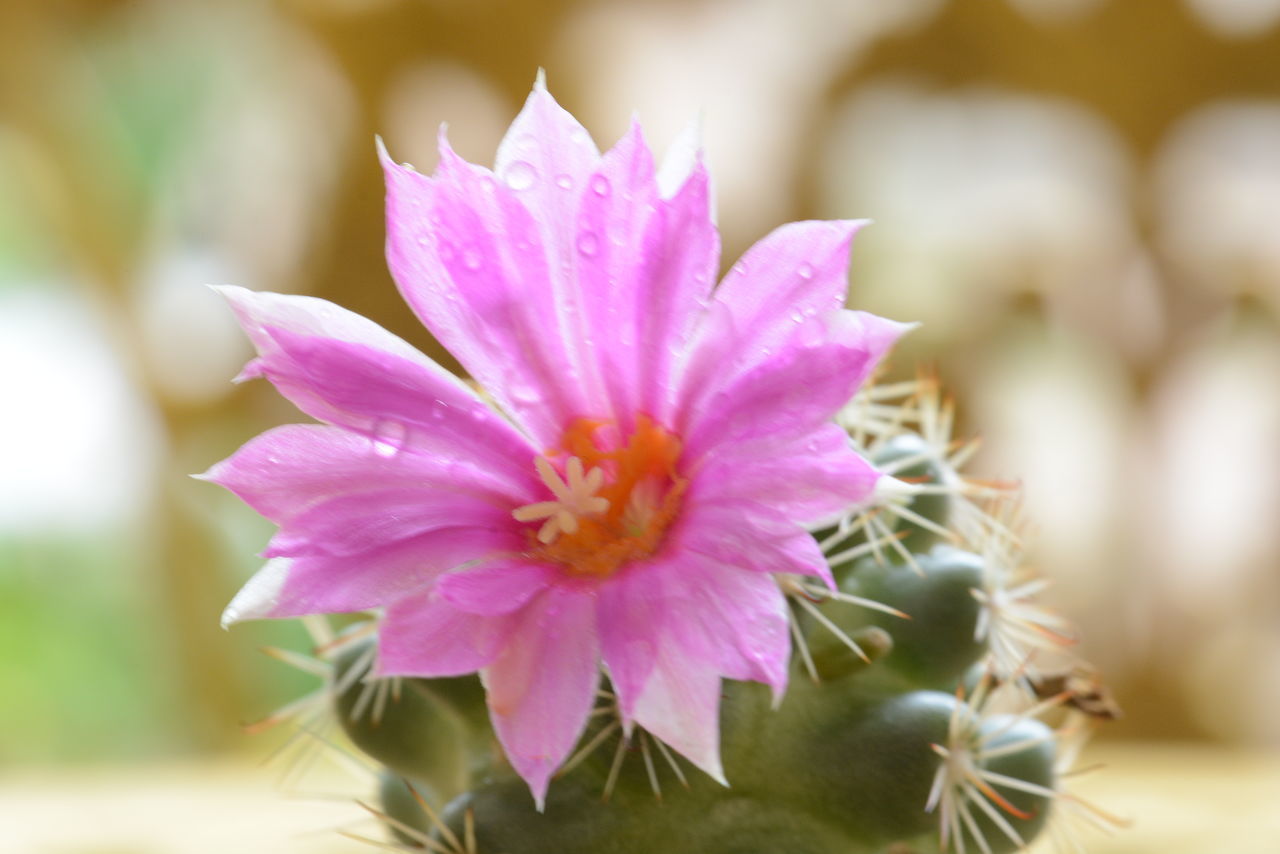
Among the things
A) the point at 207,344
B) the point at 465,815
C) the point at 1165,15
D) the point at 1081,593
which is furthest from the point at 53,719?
the point at 1165,15

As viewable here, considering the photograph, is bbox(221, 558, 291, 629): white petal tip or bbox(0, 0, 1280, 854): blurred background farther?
bbox(0, 0, 1280, 854): blurred background

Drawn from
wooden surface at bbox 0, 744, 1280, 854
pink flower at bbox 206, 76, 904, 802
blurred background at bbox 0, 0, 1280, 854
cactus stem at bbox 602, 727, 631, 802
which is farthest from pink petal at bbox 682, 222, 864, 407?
blurred background at bbox 0, 0, 1280, 854

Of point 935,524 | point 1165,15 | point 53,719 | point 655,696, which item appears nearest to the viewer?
point 655,696

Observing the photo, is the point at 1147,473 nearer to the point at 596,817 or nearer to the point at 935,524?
the point at 935,524

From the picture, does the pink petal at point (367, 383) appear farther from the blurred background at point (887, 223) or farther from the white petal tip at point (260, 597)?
the blurred background at point (887, 223)

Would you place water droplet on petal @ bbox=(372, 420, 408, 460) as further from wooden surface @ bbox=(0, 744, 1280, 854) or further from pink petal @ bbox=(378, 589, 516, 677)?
wooden surface @ bbox=(0, 744, 1280, 854)

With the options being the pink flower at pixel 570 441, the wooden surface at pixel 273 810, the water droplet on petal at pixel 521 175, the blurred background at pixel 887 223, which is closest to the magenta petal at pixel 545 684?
the pink flower at pixel 570 441
